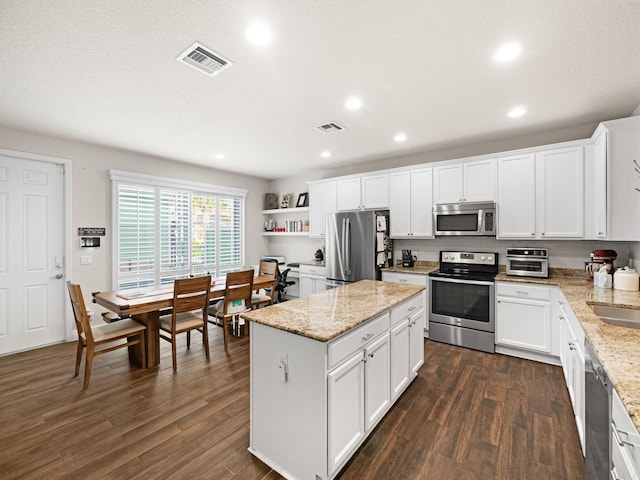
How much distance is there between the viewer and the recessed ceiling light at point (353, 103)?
276 centimetres

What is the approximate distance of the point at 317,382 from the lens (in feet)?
5.13

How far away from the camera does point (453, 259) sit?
414 centimetres

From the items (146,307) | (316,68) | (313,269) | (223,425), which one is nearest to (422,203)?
(313,269)

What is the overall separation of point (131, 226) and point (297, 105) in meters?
3.35

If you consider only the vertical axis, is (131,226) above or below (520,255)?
above

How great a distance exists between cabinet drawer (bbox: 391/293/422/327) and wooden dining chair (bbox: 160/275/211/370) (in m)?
2.13

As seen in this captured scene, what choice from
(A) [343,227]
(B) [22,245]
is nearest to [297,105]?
(A) [343,227]

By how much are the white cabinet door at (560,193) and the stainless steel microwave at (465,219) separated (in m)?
0.51

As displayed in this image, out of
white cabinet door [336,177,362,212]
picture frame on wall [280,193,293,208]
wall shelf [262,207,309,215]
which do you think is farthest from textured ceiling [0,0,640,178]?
picture frame on wall [280,193,293,208]

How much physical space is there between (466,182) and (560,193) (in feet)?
3.33

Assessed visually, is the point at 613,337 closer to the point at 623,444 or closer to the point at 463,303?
the point at 623,444

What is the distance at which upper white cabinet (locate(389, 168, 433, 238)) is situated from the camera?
14.0 ft

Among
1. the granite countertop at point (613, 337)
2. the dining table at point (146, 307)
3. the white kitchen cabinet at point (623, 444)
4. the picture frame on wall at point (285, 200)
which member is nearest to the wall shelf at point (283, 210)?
the picture frame on wall at point (285, 200)

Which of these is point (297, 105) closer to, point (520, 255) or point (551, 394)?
point (520, 255)
